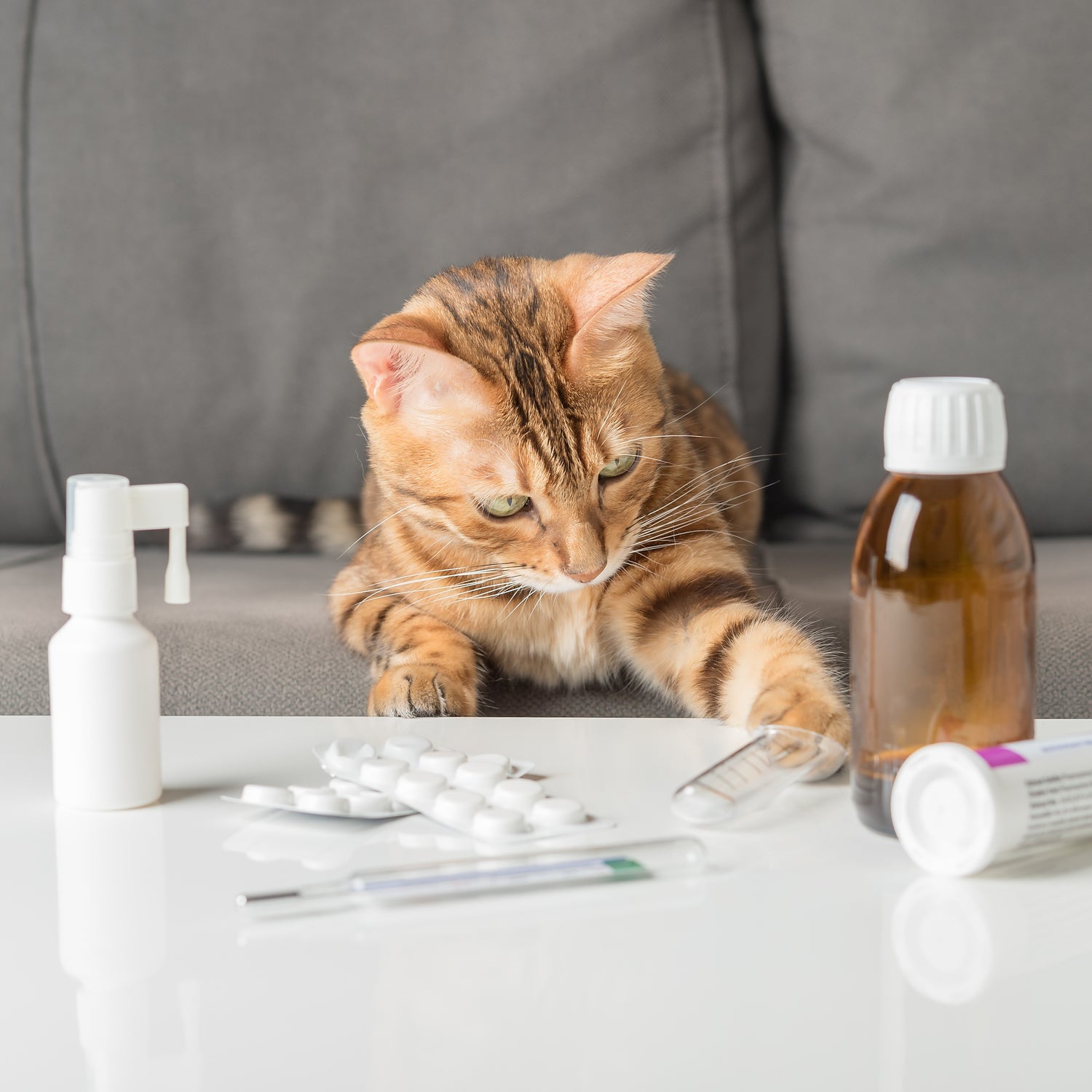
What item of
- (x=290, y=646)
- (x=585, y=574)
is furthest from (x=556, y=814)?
(x=290, y=646)

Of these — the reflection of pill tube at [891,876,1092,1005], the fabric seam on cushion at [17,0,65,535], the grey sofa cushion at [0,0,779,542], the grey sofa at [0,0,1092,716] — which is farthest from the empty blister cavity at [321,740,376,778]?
the fabric seam on cushion at [17,0,65,535]

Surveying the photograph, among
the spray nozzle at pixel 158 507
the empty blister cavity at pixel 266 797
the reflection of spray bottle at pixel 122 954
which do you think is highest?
the spray nozzle at pixel 158 507

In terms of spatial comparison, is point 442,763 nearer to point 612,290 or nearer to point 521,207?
point 612,290

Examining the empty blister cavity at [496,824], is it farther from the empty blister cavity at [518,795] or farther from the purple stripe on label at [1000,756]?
the purple stripe on label at [1000,756]

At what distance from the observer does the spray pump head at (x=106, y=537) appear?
25.4 inches

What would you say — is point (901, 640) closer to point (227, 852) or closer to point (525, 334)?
point (227, 852)

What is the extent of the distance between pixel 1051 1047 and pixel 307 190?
1.45 m

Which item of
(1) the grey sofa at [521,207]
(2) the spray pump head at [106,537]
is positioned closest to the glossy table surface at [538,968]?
(2) the spray pump head at [106,537]

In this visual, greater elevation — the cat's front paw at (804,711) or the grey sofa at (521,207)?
the grey sofa at (521,207)

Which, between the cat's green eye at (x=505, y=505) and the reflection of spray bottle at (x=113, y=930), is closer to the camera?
the reflection of spray bottle at (x=113, y=930)

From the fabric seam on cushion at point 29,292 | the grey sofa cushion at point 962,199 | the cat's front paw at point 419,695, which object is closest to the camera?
the cat's front paw at point 419,695

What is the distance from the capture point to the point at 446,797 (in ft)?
2.09

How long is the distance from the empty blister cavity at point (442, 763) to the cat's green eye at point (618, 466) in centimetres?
43

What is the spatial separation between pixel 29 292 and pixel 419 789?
→ 4.23ft
